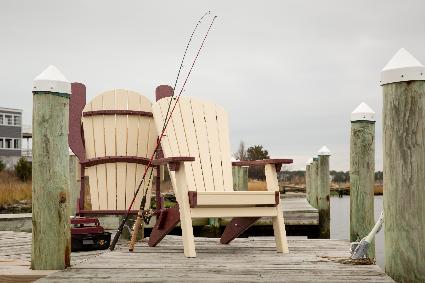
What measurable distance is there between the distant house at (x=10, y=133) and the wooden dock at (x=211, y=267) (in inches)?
1705

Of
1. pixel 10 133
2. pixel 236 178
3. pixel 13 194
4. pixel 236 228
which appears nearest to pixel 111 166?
pixel 236 228

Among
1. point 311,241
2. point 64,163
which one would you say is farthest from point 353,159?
point 64,163

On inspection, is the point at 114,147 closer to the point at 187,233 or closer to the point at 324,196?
the point at 187,233

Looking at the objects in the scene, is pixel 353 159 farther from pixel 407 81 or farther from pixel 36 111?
pixel 36 111

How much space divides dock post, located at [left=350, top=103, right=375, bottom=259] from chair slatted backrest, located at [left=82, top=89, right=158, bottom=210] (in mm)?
2007

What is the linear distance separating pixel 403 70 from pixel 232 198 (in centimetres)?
189

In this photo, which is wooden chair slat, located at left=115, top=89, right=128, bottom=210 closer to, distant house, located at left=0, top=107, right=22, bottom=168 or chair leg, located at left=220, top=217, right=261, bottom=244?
chair leg, located at left=220, top=217, right=261, bottom=244

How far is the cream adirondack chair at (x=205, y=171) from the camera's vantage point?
463 cm

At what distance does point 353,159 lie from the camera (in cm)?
541

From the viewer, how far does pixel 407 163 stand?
127 inches

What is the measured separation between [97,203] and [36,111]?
257 cm

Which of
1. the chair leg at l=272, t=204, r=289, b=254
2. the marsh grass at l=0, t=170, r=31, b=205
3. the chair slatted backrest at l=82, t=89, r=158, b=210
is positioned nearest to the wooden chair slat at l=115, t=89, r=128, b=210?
the chair slatted backrest at l=82, t=89, r=158, b=210

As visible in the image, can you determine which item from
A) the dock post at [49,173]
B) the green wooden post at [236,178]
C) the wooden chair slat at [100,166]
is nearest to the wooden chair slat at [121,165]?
the wooden chair slat at [100,166]

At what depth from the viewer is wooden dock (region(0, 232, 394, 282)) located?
3419mm
